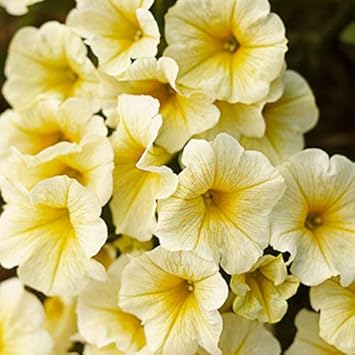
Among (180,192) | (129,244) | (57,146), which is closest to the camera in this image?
(180,192)

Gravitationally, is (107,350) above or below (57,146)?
below

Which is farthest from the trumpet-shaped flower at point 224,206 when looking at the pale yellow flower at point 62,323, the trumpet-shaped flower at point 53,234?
the pale yellow flower at point 62,323

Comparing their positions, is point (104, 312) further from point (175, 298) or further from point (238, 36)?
point (238, 36)

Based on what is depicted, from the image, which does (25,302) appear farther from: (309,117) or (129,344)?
(309,117)

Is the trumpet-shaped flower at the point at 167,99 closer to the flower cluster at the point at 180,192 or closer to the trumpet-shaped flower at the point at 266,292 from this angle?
the flower cluster at the point at 180,192

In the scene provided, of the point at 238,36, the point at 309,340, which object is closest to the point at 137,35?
the point at 238,36

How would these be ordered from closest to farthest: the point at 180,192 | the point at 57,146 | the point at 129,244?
the point at 180,192
the point at 57,146
the point at 129,244

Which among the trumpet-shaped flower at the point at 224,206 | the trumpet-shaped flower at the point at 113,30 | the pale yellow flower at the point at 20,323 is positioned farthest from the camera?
the pale yellow flower at the point at 20,323
